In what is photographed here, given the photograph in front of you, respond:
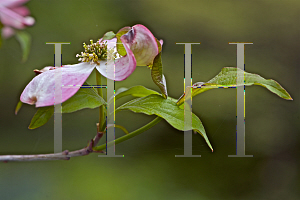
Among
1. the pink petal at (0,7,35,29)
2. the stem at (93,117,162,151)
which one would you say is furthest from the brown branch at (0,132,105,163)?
the pink petal at (0,7,35,29)

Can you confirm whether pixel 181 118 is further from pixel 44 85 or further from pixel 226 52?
pixel 226 52

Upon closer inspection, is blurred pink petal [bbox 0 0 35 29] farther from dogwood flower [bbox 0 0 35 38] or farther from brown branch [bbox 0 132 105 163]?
brown branch [bbox 0 132 105 163]

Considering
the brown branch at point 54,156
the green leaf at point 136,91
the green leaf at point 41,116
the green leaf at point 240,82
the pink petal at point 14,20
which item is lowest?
the brown branch at point 54,156

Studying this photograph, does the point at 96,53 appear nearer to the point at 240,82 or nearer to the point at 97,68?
the point at 97,68

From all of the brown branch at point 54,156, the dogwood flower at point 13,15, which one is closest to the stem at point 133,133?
the brown branch at point 54,156

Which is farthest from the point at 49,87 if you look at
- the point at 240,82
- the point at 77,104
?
the point at 240,82

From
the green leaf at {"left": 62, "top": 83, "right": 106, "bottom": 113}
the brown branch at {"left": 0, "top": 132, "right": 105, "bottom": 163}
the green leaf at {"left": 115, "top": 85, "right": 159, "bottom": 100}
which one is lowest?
the brown branch at {"left": 0, "top": 132, "right": 105, "bottom": 163}

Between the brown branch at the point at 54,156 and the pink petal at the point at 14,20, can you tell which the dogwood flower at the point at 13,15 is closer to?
the pink petal at the point at 14,20

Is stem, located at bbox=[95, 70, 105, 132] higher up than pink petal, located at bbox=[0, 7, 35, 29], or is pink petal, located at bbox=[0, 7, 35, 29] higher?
pink petal, located at bbox=[0, 7, 35, 29]
